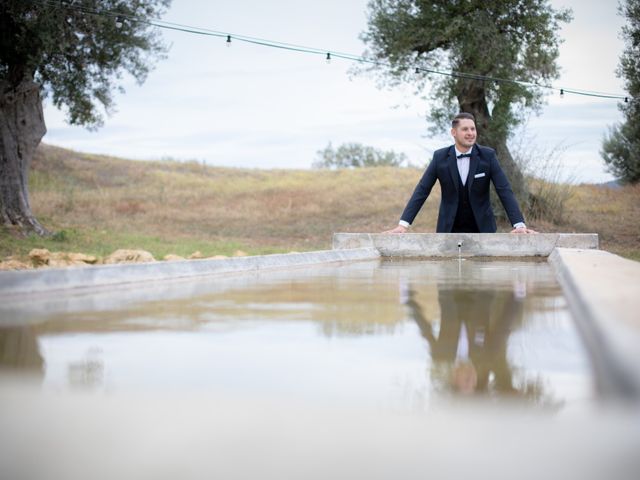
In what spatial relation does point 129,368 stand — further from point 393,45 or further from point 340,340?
point 393,45

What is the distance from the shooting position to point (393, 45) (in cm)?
2031

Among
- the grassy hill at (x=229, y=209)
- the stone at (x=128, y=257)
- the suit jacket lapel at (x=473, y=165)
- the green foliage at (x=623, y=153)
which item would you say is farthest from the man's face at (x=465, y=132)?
the green foliage at (x=623, y=153)

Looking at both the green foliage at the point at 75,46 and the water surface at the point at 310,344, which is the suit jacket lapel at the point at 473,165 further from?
the green foliage at the point at 75,46

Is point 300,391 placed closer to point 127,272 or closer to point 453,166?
point 127,272

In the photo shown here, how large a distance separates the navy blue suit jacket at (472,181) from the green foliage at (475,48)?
1171 centimetres

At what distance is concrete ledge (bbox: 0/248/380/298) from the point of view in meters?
3.99

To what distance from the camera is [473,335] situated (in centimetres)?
294

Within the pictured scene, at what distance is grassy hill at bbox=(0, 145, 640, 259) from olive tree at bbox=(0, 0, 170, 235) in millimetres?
1605

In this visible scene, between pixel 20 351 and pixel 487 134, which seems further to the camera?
pixel 487 134

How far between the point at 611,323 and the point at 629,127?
3310cm

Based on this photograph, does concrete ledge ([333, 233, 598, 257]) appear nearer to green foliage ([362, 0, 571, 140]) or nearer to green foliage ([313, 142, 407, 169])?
green foliage ([362, 0, 571, 140])

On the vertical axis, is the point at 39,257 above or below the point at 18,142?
below

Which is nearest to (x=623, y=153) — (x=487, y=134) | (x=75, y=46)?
(x=487, y=134)

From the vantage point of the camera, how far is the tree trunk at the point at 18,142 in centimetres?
1656
